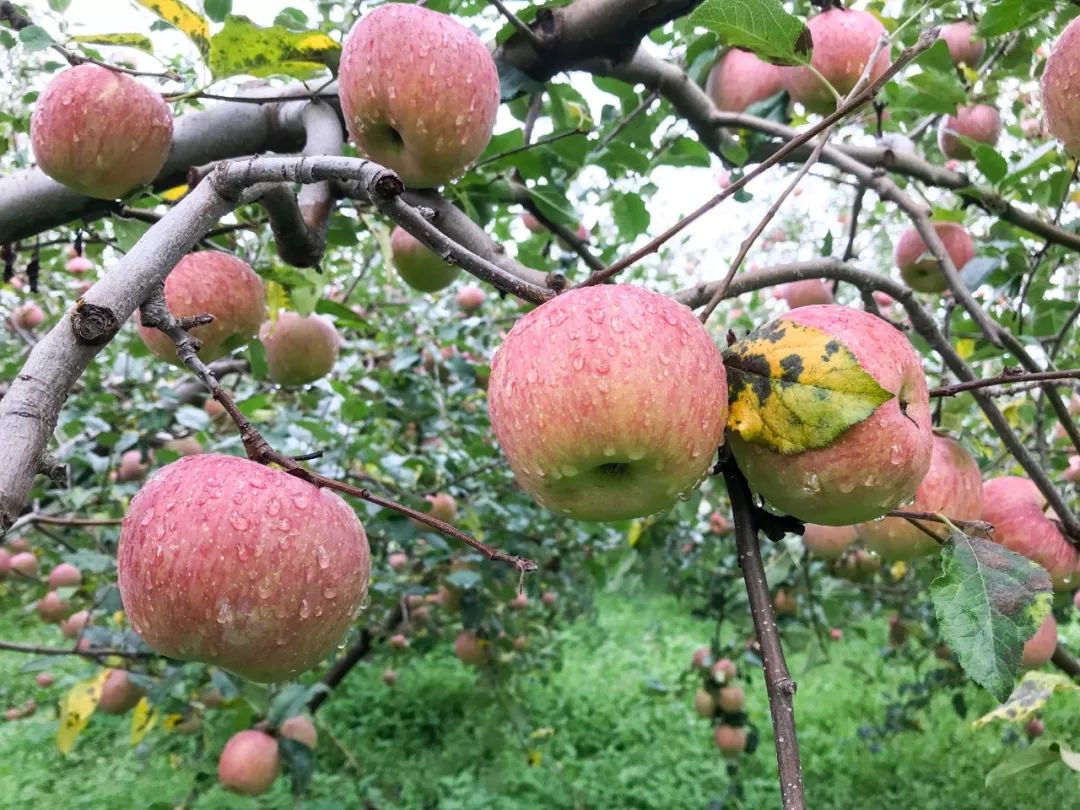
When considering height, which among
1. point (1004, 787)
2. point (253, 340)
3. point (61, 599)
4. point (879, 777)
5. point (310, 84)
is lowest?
point (879, 777)

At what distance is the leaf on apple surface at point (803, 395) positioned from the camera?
70cm

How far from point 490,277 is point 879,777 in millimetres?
3959

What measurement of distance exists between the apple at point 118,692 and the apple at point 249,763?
48 cm

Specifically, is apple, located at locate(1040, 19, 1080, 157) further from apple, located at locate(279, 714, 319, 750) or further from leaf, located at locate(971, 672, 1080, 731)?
apple, located at locate(279, 714, 319, 750)

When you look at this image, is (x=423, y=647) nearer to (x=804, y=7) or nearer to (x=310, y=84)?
(x=310, y=84)

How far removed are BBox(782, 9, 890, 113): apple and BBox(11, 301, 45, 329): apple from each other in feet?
11.0

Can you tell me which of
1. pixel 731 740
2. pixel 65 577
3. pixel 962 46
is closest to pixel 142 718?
pixel 65 577

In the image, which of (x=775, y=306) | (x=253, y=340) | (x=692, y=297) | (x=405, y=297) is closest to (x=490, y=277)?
(x=692, y=297)

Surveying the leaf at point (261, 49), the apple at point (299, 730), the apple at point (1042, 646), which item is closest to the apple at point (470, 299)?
the apple at point (299, 730)

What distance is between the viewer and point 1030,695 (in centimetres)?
138

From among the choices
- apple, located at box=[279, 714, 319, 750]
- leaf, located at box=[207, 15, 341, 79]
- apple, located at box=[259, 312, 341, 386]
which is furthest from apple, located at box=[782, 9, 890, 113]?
apple, located at box=[279, 714, 319, 750]

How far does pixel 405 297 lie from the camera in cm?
411

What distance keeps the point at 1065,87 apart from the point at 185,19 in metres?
1.15

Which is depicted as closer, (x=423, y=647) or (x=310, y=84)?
(x=310, y=84)
